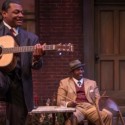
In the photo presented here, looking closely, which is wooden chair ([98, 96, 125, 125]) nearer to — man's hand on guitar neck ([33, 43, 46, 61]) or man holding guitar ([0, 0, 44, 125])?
man holding guitar ([0, 0, 44, 125])

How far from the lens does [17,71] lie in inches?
186

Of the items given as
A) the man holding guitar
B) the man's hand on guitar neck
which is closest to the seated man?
the man holding guitar

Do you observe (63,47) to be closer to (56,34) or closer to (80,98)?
(80,98)

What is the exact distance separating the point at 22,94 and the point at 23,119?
0.26 meters

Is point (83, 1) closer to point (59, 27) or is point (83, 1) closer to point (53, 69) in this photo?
point (59, 27)

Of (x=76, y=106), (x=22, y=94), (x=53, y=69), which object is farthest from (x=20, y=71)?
(x=53, y=69)

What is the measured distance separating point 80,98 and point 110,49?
7.30ft

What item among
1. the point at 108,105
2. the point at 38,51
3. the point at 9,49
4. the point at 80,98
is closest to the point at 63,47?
the point at 38,51

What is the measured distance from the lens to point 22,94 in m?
4.72

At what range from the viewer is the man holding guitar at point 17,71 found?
469cm

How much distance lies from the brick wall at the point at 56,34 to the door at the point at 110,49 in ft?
1.64

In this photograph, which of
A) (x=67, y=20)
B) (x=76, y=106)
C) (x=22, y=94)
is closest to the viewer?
(x=22, y=94)

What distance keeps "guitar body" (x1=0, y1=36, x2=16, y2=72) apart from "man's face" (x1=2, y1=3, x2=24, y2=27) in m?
0.15

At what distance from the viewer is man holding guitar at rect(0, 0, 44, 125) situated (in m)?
4.69
